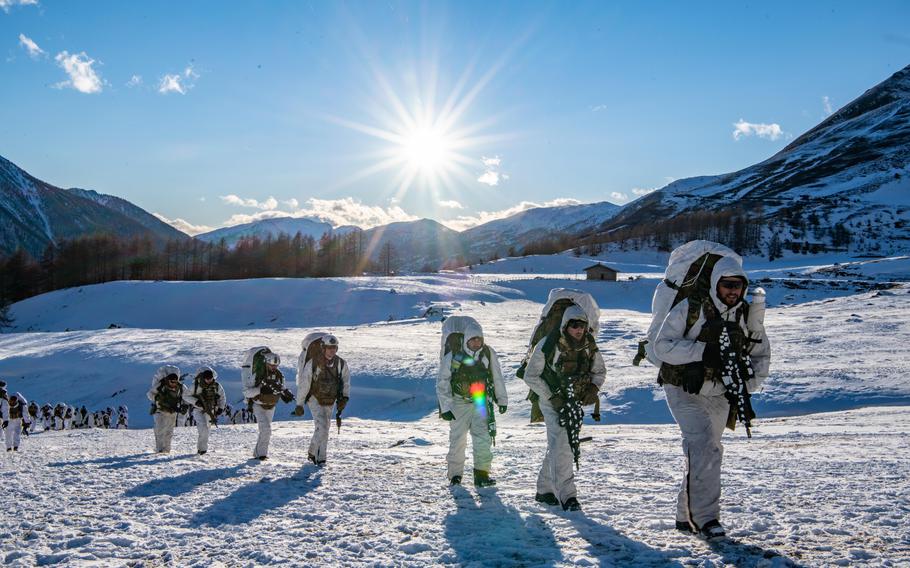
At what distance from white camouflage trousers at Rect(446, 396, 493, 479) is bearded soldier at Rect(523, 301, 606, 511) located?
1.56 m

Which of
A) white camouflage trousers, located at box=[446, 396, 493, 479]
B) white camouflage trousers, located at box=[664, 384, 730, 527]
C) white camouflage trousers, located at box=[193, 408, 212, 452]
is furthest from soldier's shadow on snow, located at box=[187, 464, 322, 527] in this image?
white camouflage trousers, located at box=[193, 408, 212, 452]

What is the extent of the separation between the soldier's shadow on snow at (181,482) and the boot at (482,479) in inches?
147

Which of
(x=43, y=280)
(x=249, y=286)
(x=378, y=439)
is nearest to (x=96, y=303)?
(x=249, y=286)

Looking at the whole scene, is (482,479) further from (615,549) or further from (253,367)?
(253,367)

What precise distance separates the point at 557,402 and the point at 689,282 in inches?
84.4

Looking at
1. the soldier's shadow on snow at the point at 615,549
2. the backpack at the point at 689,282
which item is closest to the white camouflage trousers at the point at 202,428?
the soldier's shadow on snow at the point at 615,549

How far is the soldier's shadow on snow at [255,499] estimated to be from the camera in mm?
6254

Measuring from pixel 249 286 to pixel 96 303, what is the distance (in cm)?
1712

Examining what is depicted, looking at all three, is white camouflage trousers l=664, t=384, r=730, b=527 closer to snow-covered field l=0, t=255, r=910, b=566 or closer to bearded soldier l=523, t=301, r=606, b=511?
snow-covered field l=0, t=255, r=910, b=566

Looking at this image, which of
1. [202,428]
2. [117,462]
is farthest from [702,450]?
[202,428]

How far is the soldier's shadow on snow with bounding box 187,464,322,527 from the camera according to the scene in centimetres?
625

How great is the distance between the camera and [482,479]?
817cm

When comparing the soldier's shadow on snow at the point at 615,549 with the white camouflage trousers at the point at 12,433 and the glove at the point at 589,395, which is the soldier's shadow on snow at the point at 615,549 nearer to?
the glove at the point at 589,395

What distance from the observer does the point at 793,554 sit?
4723 millimetres
